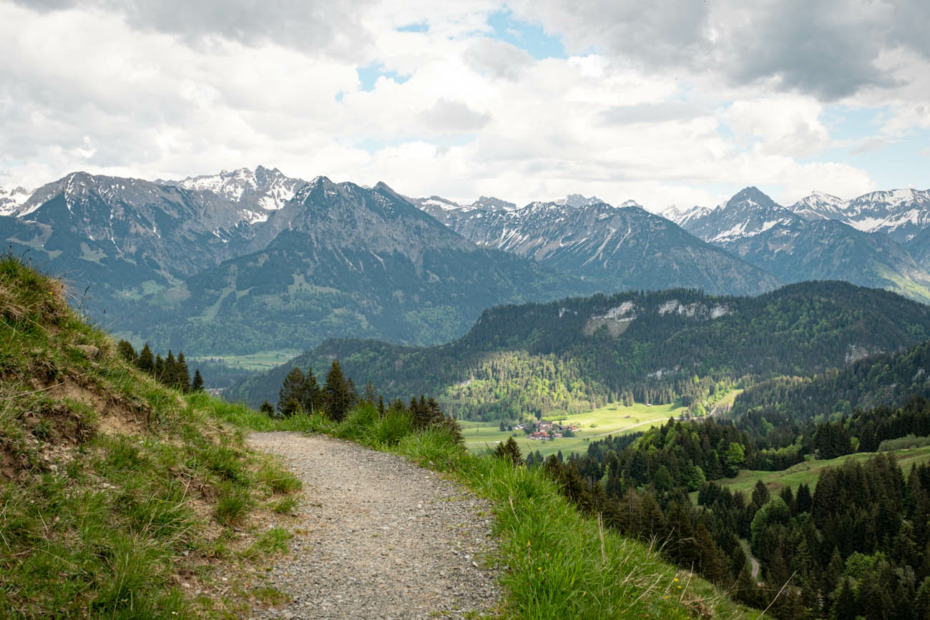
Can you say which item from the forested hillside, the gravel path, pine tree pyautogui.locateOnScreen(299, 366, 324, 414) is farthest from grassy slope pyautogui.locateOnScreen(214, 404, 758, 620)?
pine tree pyautogui.locateOnScreen(299, 366, 324, 414)

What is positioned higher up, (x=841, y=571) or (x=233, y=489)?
(x=233, y=489)

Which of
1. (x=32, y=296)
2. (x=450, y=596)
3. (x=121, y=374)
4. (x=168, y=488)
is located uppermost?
(x=32, y=296)

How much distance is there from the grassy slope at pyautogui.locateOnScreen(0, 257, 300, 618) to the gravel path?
60 centimetres

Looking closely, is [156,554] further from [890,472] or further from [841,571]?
[890,472]

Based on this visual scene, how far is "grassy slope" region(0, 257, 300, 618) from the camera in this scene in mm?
6047

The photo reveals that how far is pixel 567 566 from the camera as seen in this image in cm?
753

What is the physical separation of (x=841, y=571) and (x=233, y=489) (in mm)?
119467

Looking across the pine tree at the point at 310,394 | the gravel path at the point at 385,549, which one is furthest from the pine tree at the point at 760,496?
the gravel path at the point at 385,549

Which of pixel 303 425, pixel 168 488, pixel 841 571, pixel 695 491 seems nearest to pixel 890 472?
pixel 841 571

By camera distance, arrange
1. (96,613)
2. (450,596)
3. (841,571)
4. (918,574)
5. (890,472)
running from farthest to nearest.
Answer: (890,472), (841,571), (918,574), (450,596), (96,613)

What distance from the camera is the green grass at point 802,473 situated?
13038cm

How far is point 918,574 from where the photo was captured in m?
87.0

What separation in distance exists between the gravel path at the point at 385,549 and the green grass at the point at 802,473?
146 m

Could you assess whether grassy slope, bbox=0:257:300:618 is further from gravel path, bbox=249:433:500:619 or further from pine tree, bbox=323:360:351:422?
pine tree, bbox=323:360:351:422
